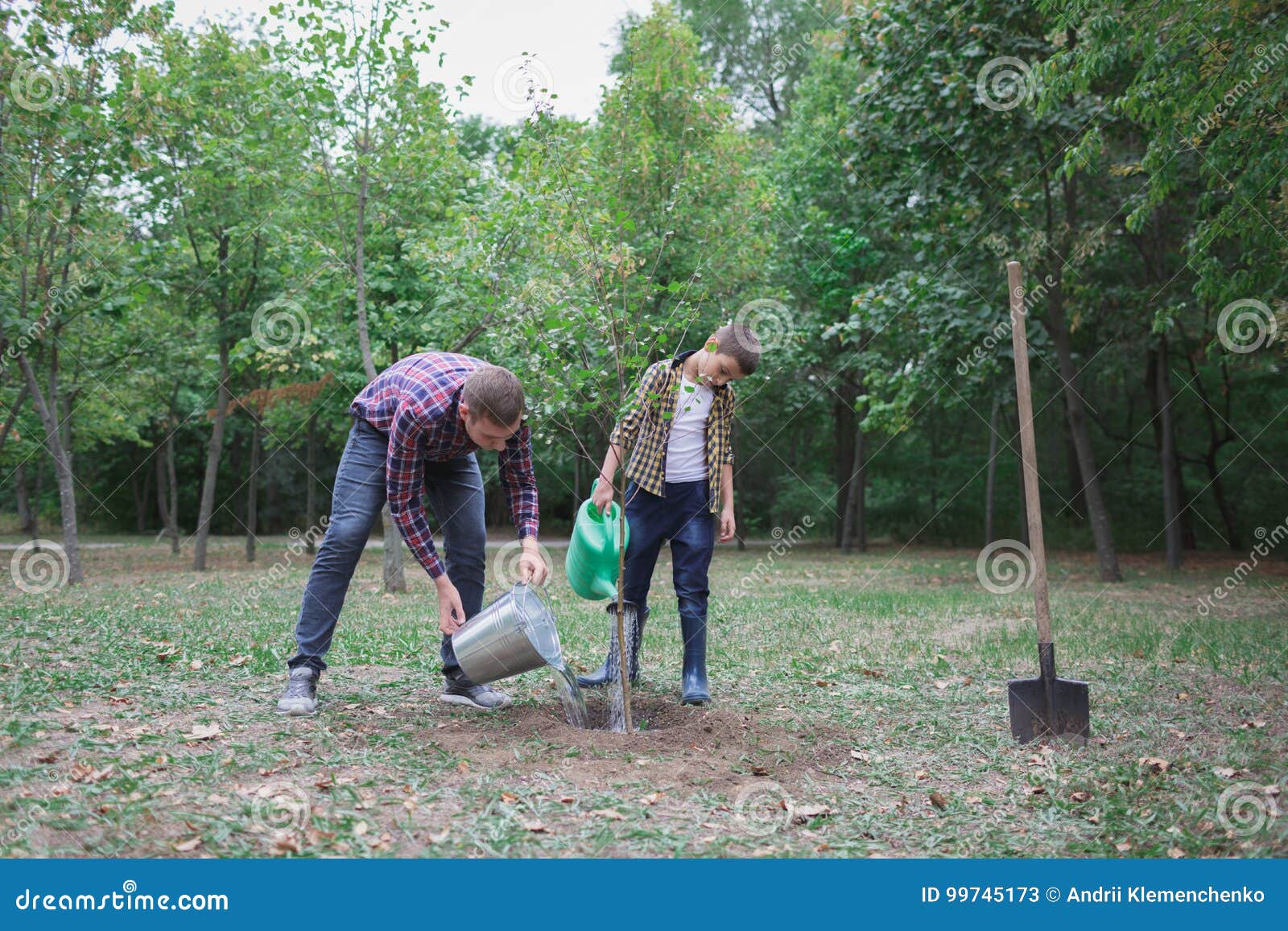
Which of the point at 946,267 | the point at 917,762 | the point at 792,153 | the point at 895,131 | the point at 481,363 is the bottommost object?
the point at 917,762

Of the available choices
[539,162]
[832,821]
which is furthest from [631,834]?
[539,162]

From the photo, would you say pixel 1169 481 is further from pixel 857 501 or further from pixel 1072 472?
pixel 1072 472

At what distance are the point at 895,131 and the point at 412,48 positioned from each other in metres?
5.61

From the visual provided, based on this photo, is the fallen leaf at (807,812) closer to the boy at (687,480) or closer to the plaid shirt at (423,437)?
the boy at (687,480)

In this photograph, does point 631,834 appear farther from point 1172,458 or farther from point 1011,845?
point 1172,458

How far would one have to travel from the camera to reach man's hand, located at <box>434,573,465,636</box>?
3.83 meters

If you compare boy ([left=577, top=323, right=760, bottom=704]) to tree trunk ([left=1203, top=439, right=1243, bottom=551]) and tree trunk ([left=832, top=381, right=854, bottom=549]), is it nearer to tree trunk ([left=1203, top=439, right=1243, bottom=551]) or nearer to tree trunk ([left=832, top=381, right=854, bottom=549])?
tree trunk ([left=832, top=381, right=854, bottom=549])

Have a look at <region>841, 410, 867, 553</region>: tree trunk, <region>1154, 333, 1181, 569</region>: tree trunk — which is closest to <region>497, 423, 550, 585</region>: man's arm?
<region>1154, 333, 1181, 569</region>: tree trunk

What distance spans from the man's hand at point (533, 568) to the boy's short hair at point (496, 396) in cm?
58

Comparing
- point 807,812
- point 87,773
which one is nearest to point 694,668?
point 807,812

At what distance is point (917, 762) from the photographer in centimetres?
378

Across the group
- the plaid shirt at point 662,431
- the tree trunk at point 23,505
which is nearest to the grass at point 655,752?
the plaid shirt at point 662,431

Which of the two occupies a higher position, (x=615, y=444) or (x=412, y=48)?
(x=412, y=48)

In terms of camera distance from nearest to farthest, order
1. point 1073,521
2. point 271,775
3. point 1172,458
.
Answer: point 271,775 → point 1172,458 → point 1073,521
